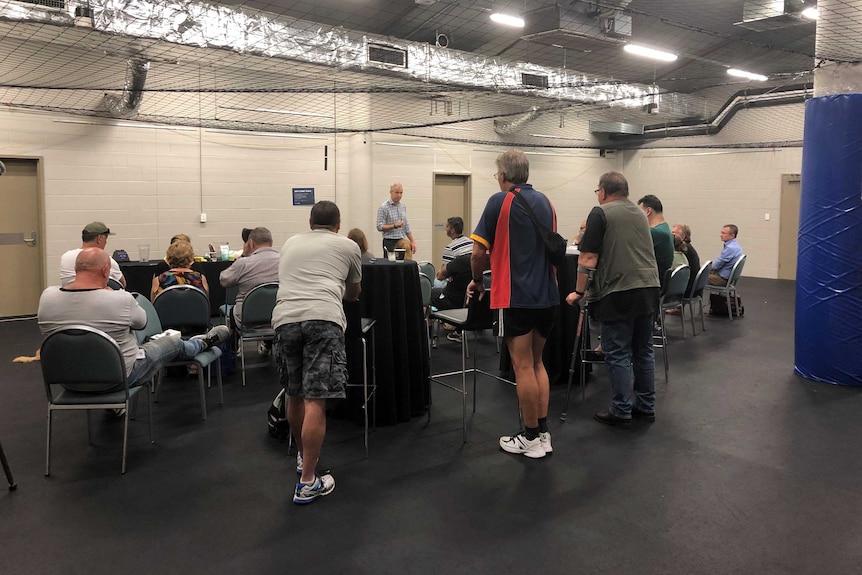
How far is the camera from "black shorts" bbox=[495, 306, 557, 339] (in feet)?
9.05

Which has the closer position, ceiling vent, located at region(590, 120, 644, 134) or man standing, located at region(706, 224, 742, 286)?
man standing, located at region(706, 224, 742, 286)

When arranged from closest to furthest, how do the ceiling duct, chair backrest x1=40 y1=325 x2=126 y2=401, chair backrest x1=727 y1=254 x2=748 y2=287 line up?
chair backrest x1=40 y1=325 x2=126 y2=401, chair backrest x1=727 y1=254 x2=748 y2=287, the ceiling duct

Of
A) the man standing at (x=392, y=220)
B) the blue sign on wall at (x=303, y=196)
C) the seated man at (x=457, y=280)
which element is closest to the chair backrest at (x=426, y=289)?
the seated man at (x=457, y=280)

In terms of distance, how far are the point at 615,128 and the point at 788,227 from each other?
136 inches

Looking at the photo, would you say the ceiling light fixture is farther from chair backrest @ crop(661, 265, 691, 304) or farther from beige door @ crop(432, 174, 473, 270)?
beige door @ crop(432, 174, 473, 270)

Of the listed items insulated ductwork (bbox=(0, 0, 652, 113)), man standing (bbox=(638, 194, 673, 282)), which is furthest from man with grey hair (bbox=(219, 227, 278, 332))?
man standing (bbox=(638, 194, 673, 282))

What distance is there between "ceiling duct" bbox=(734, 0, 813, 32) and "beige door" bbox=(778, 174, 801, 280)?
3.33 metres

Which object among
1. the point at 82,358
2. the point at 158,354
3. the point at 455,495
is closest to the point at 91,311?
the point at 82,358

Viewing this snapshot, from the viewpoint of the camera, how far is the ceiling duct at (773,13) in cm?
694

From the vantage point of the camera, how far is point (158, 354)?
9.86ft

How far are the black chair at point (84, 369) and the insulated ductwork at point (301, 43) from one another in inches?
131

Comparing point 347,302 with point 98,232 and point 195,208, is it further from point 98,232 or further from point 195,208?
point 195,208

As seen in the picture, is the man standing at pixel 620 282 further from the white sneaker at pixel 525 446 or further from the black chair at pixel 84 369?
the black chair at pixel 84 369

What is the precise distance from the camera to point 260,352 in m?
4.91
